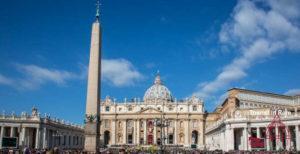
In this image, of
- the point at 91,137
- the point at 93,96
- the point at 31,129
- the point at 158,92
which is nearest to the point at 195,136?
the point at 158,92

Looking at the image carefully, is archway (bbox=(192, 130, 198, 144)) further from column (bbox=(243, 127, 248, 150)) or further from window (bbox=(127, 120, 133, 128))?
column (bbox=(243, 127, 248, 150))

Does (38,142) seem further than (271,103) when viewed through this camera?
No

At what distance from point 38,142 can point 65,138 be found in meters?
17.1

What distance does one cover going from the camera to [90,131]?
2944 centimetres

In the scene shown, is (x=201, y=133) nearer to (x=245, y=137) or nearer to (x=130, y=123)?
(x=130, y=123)

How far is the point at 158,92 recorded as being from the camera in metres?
114

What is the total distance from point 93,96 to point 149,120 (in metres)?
69.8

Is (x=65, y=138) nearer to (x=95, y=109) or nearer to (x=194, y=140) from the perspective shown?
(x=194, y=140)

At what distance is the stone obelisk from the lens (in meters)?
28.8

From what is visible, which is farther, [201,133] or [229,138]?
[201,133]

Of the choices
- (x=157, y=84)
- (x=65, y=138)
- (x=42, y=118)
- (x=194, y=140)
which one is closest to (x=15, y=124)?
(x=42, y=118)

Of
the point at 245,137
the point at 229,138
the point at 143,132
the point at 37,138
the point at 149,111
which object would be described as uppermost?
the point at 149,111

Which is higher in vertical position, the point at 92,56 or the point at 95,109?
the point at 92,56

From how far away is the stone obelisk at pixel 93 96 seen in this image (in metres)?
28.8
